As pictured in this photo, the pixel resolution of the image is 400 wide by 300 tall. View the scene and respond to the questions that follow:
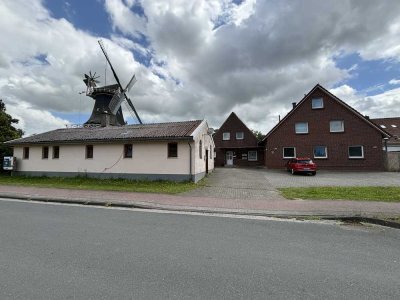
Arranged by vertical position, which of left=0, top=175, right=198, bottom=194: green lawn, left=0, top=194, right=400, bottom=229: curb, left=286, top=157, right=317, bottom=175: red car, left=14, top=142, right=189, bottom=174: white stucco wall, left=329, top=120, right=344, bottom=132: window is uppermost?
left=329, top=120, right=344, bottom=132: window

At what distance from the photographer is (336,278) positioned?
12.9 ft

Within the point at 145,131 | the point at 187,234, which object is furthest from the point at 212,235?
the point at 145,131

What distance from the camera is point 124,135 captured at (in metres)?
19.5

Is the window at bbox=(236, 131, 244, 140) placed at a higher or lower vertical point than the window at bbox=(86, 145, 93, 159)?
higher

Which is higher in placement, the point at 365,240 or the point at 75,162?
the point at 75,162

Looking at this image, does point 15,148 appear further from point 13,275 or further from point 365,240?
point 365,240

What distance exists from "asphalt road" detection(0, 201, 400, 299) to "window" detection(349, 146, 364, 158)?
23034 mm

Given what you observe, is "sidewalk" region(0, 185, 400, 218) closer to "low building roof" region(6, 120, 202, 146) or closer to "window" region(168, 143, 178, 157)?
"window" region(168, 143, 178, 157)

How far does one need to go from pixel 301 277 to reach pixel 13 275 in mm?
4301

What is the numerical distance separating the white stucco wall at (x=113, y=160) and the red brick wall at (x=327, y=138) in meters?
15.6

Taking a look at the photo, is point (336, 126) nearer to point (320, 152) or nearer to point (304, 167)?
point (320, 152)

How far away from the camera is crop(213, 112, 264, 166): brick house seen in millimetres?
39125

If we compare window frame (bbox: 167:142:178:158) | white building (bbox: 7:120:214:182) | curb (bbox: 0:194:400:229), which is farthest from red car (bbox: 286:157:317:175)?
curb (bbox: 0:194:400:229)

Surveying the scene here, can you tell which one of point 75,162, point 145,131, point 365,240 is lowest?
point 365,240
